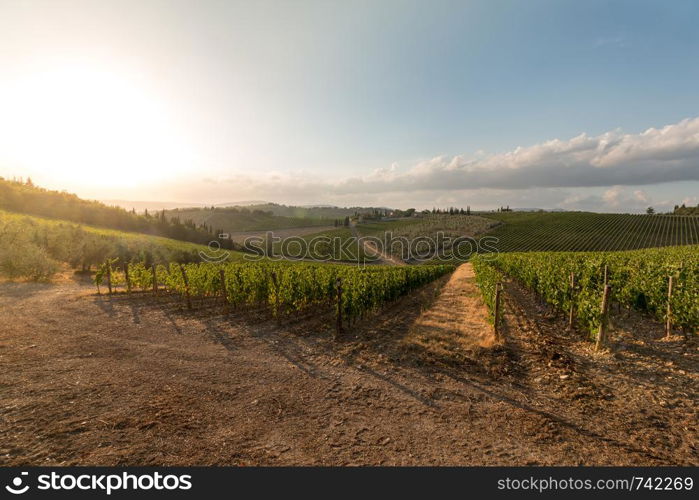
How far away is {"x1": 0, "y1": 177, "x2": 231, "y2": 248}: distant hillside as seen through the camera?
55.2 metres

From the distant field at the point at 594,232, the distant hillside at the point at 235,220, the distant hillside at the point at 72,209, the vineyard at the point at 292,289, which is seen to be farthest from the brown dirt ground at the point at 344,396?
the distant hillside at the point at 235,220

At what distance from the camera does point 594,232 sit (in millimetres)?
82438

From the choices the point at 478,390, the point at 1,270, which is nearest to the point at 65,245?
the point at 1,270

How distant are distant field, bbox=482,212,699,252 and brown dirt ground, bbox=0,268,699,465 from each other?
72637 mm

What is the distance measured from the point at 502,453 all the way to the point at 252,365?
7.02 meters

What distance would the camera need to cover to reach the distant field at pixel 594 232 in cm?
7038

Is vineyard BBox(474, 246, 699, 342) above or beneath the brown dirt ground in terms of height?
above

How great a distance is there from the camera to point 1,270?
78.2ft

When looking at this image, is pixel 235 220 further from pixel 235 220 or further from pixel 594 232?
pixel 594 232

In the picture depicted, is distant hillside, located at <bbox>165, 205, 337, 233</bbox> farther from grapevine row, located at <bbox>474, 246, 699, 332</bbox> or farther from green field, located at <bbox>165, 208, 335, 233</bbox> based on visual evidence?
grapevine row, located at <bbox>474, 246, 699, 332</bbox>

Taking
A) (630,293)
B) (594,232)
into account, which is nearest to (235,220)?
(594,232)

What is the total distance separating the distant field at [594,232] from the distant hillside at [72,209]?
8578 centimetres

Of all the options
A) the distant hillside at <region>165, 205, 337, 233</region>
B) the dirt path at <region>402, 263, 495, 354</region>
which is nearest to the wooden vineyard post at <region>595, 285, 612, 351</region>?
the dirt path at <region>402, 263, 495, 354</region>

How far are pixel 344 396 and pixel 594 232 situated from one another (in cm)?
10170
